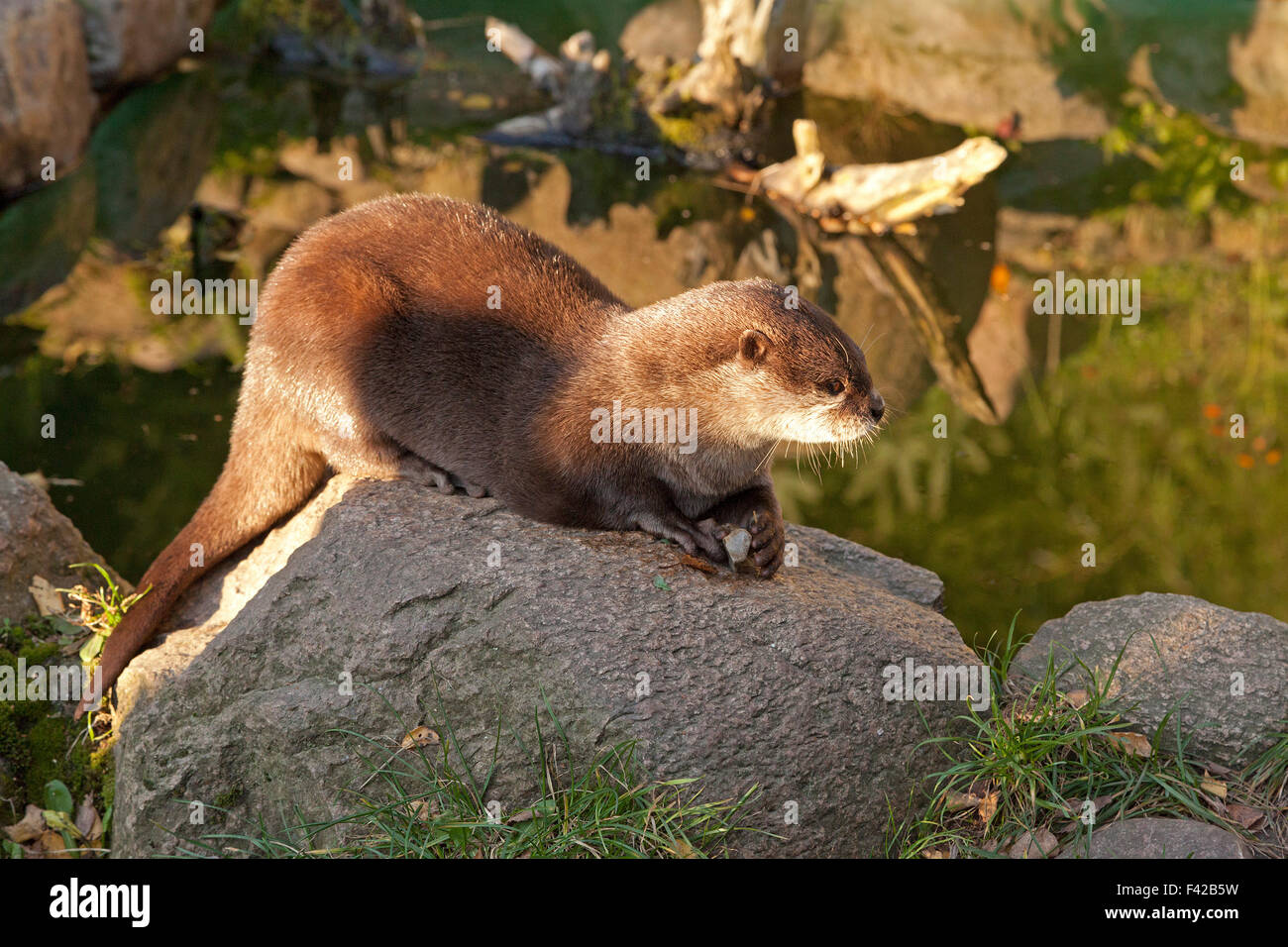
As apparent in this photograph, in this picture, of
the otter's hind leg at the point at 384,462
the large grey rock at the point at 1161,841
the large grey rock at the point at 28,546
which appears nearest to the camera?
the large grey rock at the point at 1161,841

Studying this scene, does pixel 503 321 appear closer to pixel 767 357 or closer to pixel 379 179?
pixel 767 357

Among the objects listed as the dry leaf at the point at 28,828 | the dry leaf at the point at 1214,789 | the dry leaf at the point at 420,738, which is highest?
the dry leaf at the point at 420,738

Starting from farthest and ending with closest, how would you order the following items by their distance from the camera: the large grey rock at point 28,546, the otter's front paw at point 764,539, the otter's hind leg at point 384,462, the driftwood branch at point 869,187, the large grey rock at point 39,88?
the driftwood branch at point 869,187 → the large grey rock at point 39,88 → the large grey rock at point 28,546 → the otter's hind leg at point 384,462 → the otter's front paw at point 764,539

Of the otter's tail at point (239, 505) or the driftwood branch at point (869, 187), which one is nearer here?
the otter's tail at point (239, 505)

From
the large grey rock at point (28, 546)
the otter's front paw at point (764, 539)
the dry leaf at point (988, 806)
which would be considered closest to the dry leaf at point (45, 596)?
the large grey rock at point (28, 546)

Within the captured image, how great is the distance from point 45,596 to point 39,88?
583 cm

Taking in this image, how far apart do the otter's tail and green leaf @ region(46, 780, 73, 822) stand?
487 millimetres

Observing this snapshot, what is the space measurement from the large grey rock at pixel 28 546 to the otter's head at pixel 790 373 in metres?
2.42

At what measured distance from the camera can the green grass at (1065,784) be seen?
3307 millimetres

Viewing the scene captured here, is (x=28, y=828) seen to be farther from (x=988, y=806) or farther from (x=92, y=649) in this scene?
(x=988, y=806)

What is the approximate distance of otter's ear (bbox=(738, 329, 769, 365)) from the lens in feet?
11.6

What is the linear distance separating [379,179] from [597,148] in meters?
1.78

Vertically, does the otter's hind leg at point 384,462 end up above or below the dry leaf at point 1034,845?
above

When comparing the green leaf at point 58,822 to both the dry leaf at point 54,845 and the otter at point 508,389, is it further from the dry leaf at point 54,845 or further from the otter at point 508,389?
the otter at point 508,389
